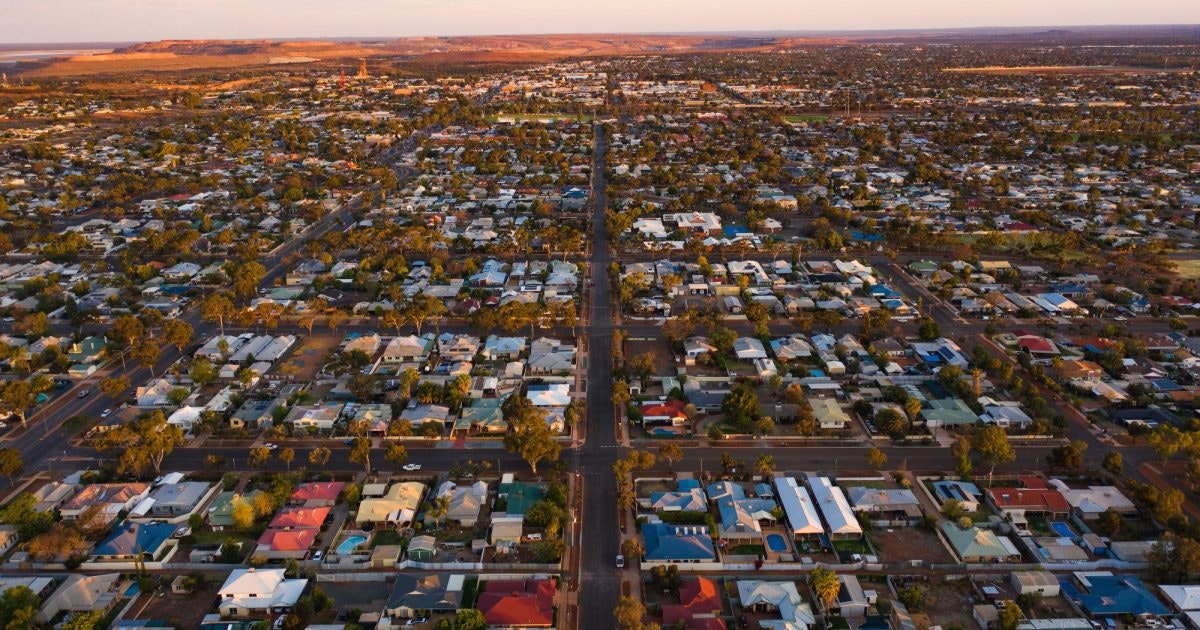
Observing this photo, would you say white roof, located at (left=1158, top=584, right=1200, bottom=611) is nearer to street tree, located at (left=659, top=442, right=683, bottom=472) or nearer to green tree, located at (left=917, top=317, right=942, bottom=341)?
street tree, located at (left=659, top=442, right=683, bottom=472)

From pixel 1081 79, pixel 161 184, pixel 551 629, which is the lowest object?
pixel 551 629

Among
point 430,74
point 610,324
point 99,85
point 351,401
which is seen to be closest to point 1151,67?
point 430,74

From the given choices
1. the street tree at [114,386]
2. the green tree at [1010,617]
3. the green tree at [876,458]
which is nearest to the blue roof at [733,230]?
the green tree at [876,458]

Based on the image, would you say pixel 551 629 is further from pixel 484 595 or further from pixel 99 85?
pixel 99 85

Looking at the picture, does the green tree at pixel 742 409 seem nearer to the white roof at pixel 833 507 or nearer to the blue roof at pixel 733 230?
the white roof at pixel 833 507

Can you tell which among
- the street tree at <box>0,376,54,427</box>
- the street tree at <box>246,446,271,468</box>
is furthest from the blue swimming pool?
the street tree at <box>0,376,54,427</box>

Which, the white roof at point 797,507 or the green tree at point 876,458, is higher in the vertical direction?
the green tree at point 876,458

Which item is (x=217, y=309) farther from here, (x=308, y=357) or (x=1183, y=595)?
(x=1183, y=595)
